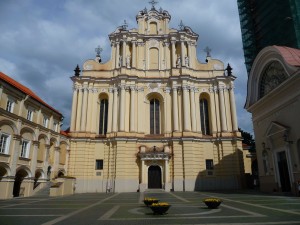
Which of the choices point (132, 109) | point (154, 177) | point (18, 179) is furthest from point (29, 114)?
point (154, 177)

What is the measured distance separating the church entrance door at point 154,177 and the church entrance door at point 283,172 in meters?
15.2

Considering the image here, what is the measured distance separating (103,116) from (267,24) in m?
30.0

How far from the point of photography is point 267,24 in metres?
42.2

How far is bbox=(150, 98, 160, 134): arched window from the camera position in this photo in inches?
1443

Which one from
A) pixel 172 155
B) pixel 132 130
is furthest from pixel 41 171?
A: pixel 172 155

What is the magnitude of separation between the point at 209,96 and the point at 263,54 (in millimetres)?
13296

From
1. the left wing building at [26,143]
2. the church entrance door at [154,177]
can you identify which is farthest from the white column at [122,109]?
the left wing building at [26,143]

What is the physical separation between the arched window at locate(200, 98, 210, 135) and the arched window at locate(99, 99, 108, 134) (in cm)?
1375

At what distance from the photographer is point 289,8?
36.6 m

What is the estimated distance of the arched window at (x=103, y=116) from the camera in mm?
36594

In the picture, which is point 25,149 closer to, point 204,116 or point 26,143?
point 26,143

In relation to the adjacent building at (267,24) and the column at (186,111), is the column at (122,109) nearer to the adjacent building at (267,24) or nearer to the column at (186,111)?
the column at (186,111)

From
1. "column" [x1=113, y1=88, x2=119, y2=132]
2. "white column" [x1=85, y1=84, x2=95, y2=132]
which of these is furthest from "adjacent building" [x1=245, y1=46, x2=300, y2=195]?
"white column" [x1=85, y1=84, x2=95, y2=132]

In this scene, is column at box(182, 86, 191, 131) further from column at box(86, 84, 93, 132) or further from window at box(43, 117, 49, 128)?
window at box(43, 117, 49, 128)
